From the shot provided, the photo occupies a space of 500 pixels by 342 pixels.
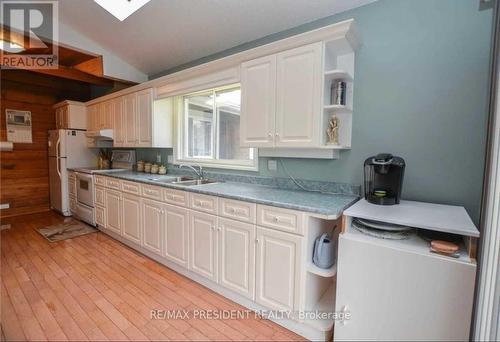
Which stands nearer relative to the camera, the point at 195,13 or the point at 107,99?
the point at 195,13

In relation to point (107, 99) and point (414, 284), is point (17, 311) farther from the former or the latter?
point (107, 99)

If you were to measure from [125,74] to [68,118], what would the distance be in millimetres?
1684

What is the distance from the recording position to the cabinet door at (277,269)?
1648 millimetres

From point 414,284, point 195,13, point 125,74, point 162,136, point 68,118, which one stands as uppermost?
point 195,13

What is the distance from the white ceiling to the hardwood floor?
2.50 m

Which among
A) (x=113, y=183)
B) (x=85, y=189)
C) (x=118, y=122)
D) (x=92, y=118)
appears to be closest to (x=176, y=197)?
(x=113, y=183)

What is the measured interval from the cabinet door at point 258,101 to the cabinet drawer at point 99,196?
2.37m

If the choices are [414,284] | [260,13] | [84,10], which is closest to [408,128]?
[414,284]

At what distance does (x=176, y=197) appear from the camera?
2391mm

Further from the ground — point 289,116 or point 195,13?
point 195,13

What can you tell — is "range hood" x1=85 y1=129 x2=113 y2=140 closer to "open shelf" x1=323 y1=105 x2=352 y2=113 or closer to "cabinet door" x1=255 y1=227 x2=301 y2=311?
"cabinet door" x1=255 y1=227 x2=301 y2=311

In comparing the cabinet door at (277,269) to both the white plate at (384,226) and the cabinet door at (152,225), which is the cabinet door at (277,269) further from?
the cabinet door at (152,225)

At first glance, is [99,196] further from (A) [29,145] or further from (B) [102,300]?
(A) [29,145]

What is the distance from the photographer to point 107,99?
13.3 ft
